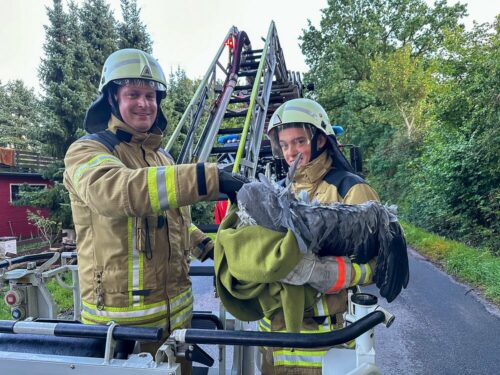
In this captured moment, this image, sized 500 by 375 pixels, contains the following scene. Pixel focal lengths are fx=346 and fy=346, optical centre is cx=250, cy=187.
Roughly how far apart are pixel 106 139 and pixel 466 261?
24.2 ft

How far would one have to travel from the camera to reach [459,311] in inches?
191

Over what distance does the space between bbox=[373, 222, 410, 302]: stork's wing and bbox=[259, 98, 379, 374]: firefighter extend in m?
0.04

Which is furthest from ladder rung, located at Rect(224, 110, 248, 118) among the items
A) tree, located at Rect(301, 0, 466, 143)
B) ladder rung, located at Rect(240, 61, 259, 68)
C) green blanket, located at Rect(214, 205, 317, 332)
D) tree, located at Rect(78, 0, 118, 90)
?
tree, located at Rect(301, 0, 466, 143)

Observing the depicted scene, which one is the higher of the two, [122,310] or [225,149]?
[225,149]

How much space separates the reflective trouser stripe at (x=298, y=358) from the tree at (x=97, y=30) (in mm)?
11412

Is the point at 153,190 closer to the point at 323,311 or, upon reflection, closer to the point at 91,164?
the point at 91,164

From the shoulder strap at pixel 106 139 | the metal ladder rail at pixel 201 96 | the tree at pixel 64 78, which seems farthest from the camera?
the tree at pixel 64 78

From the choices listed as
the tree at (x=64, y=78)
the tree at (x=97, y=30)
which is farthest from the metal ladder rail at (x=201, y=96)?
the tree at (x=97, y=30)

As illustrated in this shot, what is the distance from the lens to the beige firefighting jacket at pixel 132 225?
4.22ft

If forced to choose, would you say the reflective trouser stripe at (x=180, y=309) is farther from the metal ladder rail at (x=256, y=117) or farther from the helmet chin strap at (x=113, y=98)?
the metal ladder rail at (x=256, y=117)

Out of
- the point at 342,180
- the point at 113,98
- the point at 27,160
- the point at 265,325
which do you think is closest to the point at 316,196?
the point at 342,180

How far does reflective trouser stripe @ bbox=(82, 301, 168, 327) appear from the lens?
1610mm

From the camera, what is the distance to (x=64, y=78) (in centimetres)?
971

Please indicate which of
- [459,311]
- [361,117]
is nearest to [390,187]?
[361,117]
